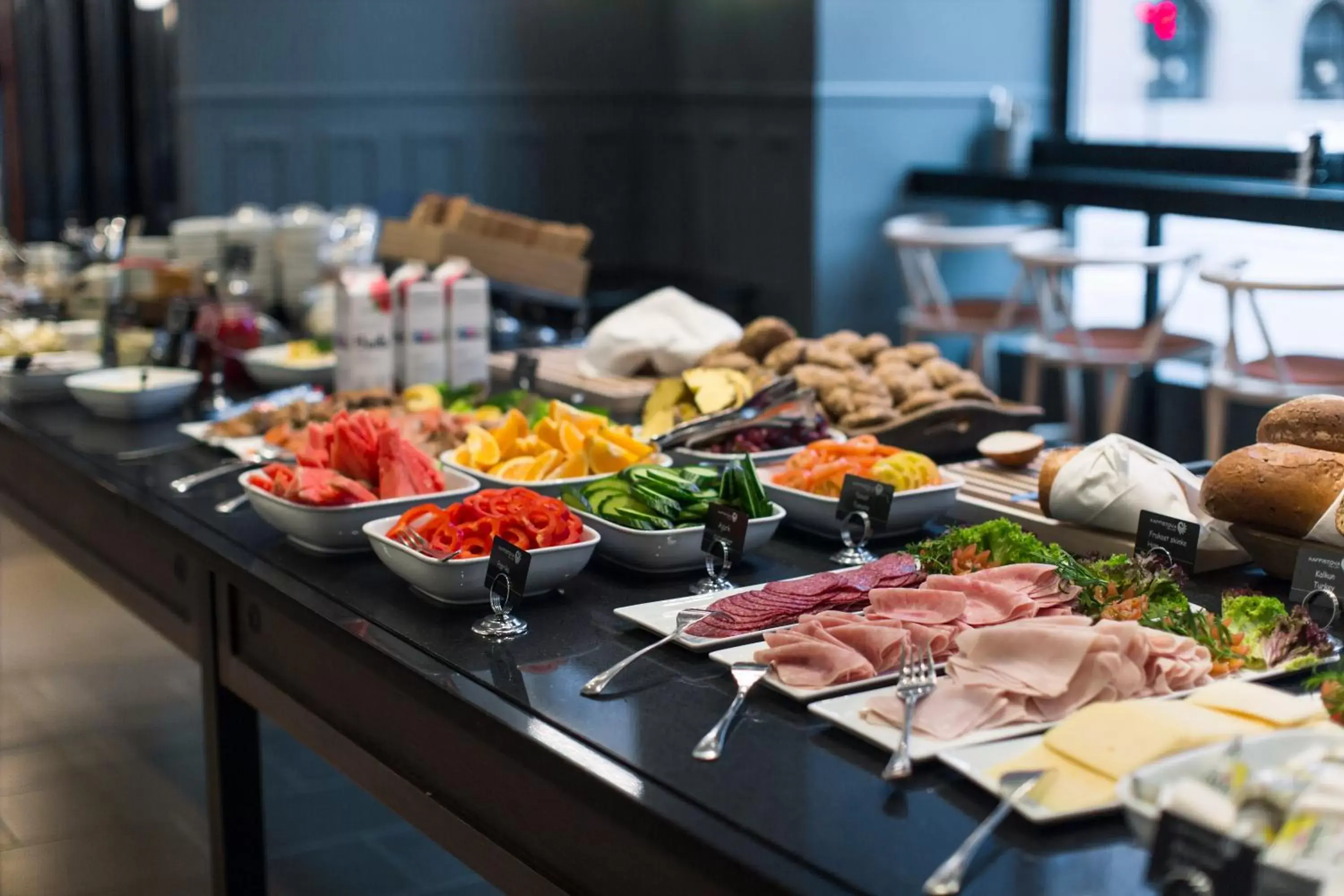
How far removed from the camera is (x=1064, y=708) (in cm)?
115

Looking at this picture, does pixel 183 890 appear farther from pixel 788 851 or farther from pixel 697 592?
pixel 788 851

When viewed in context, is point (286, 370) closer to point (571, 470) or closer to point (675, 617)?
point (571, 470)

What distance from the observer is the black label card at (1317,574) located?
4.65ft

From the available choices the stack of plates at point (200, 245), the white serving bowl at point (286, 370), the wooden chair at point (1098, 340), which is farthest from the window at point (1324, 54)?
the white serving bowl at point (286, 370)

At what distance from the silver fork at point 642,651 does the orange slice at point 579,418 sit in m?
0.51

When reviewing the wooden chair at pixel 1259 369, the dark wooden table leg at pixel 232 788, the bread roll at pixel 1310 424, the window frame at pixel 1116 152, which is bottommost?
the dark wooden table leg at pixel 232 788

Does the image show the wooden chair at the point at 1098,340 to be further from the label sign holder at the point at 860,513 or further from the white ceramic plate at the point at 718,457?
the label sign holder at the point at 860,513

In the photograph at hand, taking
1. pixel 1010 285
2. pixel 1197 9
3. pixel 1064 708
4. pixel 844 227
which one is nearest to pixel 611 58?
pixel 844 227

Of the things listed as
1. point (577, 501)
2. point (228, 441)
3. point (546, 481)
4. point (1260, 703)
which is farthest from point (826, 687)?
point (228, 441)

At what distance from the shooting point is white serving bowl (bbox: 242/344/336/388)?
2816 mm

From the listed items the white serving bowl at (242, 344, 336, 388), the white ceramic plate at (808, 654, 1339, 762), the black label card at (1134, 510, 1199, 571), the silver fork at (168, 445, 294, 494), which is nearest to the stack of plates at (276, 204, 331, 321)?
the white serving bowl at (242, 344, 336, 388)

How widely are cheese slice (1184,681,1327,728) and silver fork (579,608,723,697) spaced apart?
47 cm

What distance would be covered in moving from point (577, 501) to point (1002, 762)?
0.74 meters

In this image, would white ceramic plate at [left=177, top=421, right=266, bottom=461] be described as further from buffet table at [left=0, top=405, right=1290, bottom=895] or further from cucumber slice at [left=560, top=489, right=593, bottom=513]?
cucumber slice at [left=560, top=489, right=593, bottom=513]
